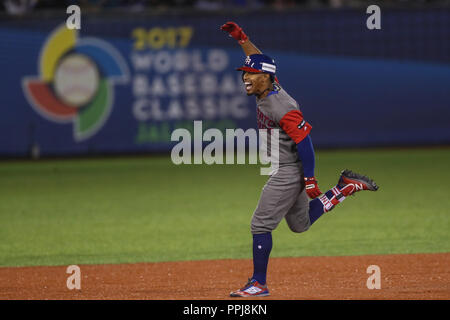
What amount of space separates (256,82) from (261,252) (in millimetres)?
1358

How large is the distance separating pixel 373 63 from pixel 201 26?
15.3ft

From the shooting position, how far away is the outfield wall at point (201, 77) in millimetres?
21281

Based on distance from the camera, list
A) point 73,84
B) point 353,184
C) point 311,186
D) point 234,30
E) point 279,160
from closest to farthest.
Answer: point 311,186, point 279,160, point 353,184, point 234,30, point 73,84

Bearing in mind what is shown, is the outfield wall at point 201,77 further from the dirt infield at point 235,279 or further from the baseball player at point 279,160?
the baseball player at point 279,160

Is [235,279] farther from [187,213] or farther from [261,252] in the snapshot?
[187,213]

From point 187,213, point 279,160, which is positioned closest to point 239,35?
point 279,160

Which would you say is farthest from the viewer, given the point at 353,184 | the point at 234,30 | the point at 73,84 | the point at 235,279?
the point at 73,84

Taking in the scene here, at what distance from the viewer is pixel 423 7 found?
21797 millimetres

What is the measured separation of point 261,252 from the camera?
6.54 meters

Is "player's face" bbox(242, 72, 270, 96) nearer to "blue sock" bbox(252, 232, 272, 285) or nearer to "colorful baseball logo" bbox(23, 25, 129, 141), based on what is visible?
"blue sock" bbox(252, 232, 272, 285)

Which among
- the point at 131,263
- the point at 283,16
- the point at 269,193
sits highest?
the point at 283,16
